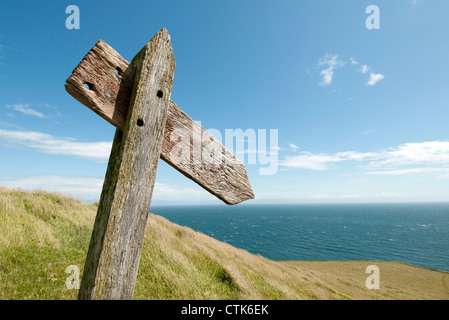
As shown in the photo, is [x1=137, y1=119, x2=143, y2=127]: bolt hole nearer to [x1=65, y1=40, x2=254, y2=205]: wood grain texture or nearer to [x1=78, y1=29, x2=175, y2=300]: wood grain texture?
[x1=78, y1=29, x2=175, y2=300]: wood grain texture

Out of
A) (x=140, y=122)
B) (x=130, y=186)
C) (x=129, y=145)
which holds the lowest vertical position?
(x=130, y=186)

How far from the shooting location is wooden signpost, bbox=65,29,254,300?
1146 mm

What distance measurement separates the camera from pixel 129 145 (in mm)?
1221

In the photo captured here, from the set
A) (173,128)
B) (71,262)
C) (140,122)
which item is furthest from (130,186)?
(71,262)

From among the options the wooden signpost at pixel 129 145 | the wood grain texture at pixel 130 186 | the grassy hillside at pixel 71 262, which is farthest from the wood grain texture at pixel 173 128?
the grassy hillside at pixel 71 262

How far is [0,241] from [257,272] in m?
11.0

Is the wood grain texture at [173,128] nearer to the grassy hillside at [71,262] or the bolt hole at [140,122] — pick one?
the bolt hole at [140,122]

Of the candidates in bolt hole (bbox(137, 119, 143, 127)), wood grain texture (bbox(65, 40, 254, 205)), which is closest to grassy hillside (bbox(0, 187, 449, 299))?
wood grain texture (bbox(65, 40, 254, 205))

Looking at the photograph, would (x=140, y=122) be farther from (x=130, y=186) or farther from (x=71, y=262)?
(x=71, y=262)

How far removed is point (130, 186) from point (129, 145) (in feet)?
0.81

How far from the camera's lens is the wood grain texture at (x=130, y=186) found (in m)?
1.13
